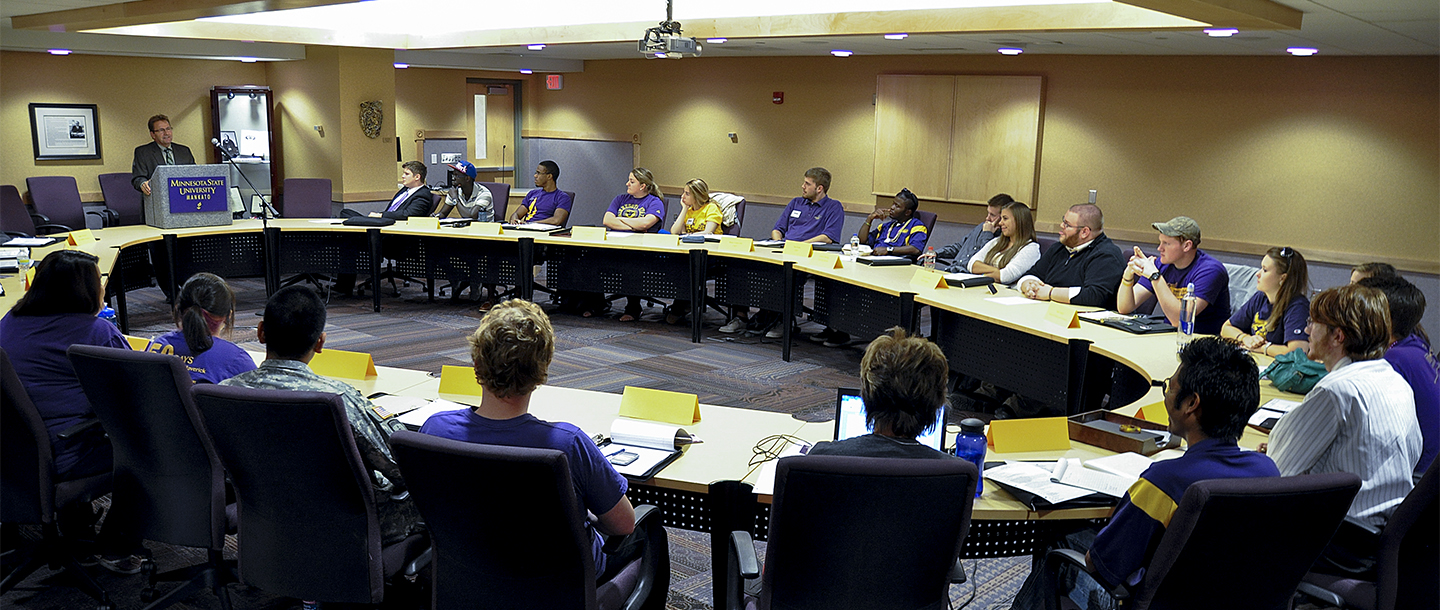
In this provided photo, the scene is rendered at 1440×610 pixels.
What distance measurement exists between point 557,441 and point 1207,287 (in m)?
3.68

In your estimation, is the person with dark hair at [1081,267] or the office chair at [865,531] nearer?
the office chair at [865,531]

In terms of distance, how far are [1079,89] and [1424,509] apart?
22.1ft

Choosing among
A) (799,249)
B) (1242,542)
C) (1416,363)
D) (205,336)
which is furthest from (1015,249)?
(205,336)

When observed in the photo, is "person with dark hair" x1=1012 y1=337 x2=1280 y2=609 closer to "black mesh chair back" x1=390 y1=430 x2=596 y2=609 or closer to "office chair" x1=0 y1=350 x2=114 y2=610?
"black mesh chair back" x1=390 y1=430 x2=596 y2=609

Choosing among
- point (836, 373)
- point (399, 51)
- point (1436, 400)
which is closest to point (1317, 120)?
point (836, 373)

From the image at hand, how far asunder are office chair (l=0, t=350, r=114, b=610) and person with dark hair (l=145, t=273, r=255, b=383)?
13.3 inches

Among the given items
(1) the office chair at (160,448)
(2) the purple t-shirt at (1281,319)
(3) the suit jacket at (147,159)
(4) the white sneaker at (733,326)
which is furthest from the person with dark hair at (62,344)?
(3) the suit jacket at (147,159)

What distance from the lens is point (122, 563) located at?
324cm

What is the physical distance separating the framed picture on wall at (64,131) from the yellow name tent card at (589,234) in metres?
5.34

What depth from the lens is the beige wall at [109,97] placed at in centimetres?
920

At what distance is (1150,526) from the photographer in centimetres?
211

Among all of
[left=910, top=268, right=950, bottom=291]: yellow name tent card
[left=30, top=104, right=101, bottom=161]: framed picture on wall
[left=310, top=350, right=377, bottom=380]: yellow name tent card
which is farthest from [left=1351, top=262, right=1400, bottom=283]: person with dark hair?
[left=30, top=104, right=101, bottom=161]: framed picture on wall

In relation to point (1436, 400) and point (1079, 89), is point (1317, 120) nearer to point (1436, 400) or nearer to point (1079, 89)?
point (1079, 89)

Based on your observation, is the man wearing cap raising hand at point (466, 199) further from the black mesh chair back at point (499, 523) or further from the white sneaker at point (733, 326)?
the black mesh chair back at point (499, 523)
